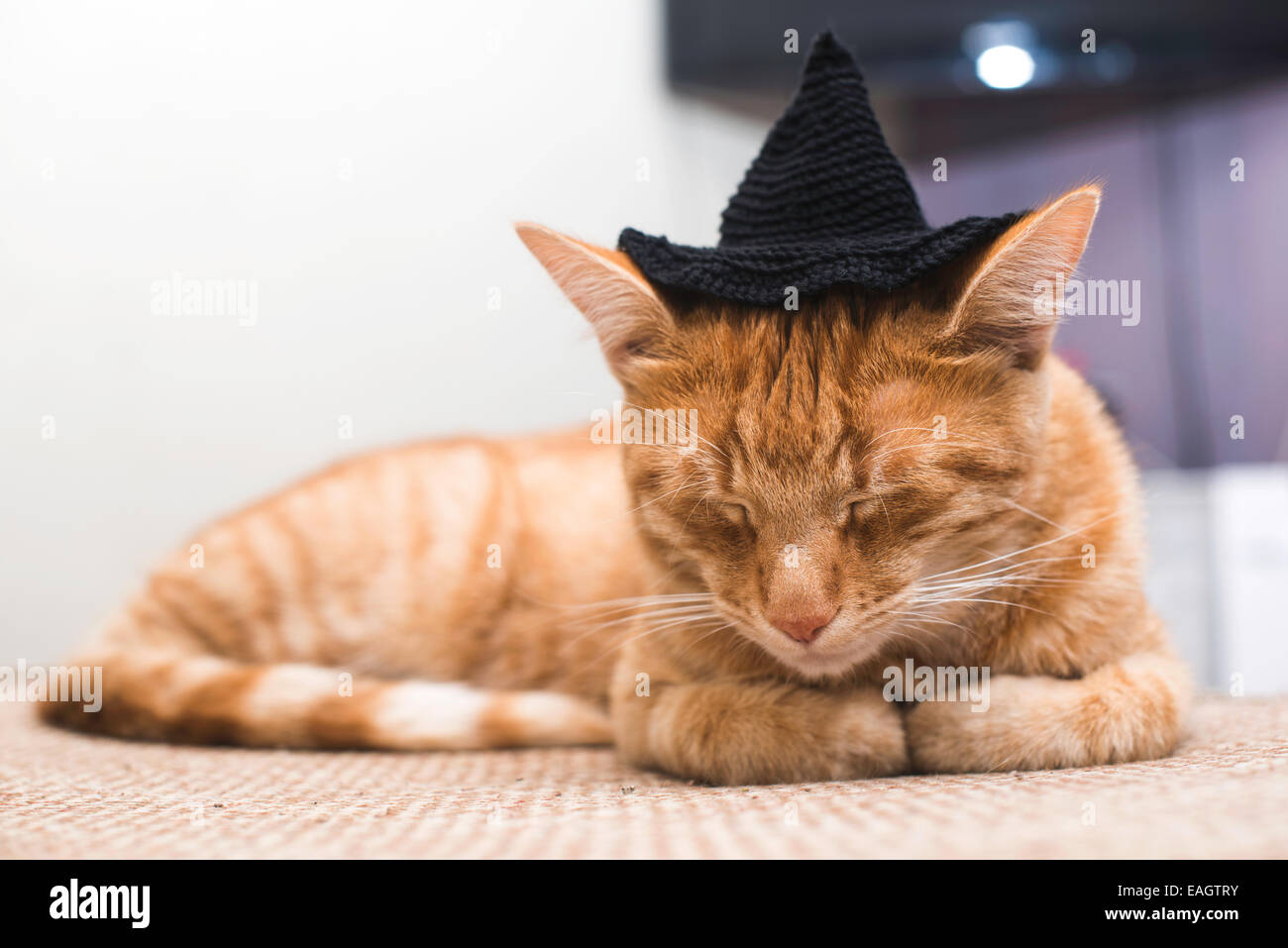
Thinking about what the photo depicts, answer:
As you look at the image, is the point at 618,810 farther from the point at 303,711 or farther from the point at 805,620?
the point at 303,711

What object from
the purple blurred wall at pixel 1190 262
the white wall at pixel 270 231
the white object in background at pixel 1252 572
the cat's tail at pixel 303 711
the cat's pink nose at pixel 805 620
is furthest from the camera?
the purple blurred wall at pixel 1190 262

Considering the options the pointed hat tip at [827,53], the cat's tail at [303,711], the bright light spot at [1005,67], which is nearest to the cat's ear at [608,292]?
the pointed hat tip at [827,53]

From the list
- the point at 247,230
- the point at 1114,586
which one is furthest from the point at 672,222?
the point at 1114,586

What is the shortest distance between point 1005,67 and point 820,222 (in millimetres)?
2087

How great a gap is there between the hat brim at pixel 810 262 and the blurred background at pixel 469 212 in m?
0.94

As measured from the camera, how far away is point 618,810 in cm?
94

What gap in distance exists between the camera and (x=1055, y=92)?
10.5 feet

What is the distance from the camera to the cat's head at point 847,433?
105 cm

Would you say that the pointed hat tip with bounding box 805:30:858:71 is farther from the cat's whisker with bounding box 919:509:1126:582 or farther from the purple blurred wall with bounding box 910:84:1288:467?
the purple blurred wall with bounding box 910:84:1288:467

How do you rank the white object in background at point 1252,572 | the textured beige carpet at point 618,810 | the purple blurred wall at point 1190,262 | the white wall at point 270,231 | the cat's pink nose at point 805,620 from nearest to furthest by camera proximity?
the textured beige carpet at point 618,810 < the cat's pink nose at point 805,620 < the white wall at point 270,231 < the white object in background at point 1252,572 < the purple blurred wall at point 1190,262

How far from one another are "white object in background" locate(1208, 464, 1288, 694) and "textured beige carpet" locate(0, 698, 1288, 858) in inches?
65.7

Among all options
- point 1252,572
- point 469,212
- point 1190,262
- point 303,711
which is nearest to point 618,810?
point 303,711

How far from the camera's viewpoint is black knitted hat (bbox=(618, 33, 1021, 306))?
1.06m

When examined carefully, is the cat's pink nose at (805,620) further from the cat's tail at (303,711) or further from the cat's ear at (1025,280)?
the cat's tail at (303,711)
